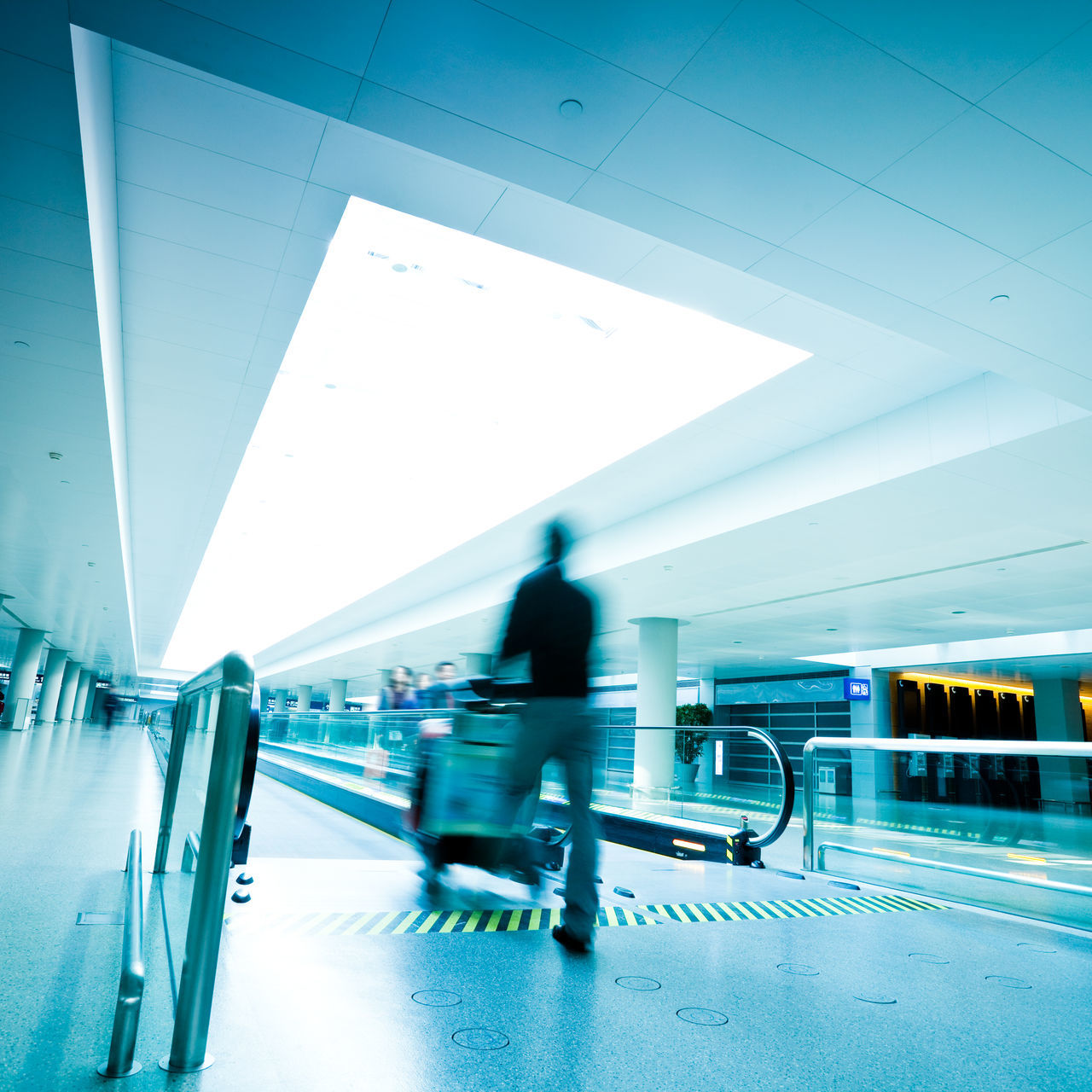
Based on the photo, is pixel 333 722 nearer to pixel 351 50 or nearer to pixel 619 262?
pixel 619 262

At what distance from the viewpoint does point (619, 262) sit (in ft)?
20.3

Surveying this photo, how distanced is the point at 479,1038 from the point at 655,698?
1651 centimetres

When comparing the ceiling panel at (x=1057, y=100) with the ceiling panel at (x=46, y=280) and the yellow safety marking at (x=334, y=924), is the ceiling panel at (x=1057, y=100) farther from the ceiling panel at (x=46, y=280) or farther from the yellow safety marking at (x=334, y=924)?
the ceiling panel at (x=46, y=280)

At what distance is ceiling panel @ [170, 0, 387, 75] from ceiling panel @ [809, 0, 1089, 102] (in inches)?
79.0

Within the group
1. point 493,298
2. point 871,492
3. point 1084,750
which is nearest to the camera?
point 1084,750

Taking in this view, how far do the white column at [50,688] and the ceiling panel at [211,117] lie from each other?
42.9m

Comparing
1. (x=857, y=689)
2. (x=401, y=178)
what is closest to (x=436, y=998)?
(x=401, y=178)

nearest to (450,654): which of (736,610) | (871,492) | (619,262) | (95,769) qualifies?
(736,610)

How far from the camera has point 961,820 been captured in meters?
10.5

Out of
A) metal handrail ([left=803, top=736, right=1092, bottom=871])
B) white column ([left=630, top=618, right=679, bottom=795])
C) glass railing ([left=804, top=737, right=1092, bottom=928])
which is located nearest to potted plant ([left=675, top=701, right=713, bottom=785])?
glass railing ([left=804, top=737, right=1092, bottom=928])

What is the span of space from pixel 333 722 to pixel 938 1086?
13.1 m

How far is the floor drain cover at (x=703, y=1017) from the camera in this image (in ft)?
8.59

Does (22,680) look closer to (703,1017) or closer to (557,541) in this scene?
(557,541)

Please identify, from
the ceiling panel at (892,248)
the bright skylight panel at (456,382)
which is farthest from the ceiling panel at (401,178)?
the ceiling panel at (892,248)
